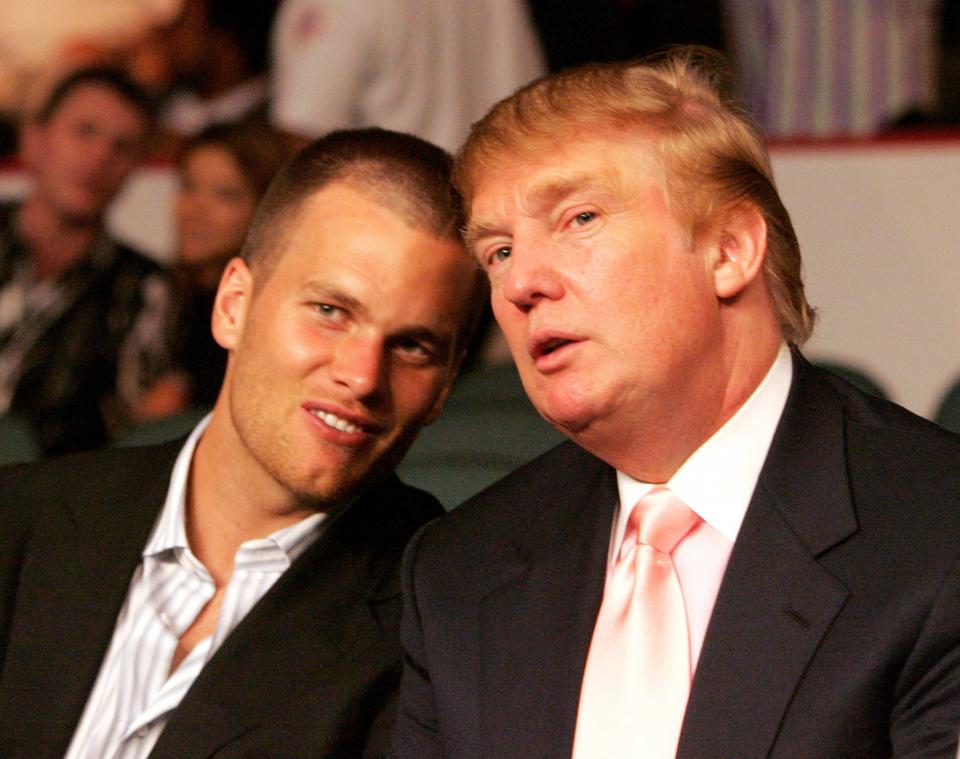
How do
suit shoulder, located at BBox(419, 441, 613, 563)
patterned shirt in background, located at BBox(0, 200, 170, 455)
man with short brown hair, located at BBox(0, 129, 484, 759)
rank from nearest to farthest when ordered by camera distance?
1. suit shoulder, located at BBox(419, 441, 613, 563)
2. man with short brown hair, located at BBox(0, 129, 484, 759)
3. patterned shirt in background, located at BBox(0, 200, 170, 455)

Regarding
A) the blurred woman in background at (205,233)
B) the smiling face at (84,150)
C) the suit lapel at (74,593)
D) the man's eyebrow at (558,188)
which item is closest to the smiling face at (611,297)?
the man's eyebrow at (558,188)

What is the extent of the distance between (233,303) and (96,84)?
267 centimetres

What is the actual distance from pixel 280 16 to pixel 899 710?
3360 millimetres

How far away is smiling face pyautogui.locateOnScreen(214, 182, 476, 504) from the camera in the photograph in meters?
1.81

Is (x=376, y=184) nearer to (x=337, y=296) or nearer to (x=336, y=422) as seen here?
(x=337, y=296)

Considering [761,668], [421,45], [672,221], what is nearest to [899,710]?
[761,668]

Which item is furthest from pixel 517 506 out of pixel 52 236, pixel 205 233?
pixel 52 236

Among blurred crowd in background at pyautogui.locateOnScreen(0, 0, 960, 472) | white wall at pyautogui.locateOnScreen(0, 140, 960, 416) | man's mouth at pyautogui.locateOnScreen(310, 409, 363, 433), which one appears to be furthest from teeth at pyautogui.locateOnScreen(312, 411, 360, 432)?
white wall at pyautogui.locateOnScreen(0, 140, 960, 416)

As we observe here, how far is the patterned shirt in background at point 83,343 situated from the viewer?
13.9 feet

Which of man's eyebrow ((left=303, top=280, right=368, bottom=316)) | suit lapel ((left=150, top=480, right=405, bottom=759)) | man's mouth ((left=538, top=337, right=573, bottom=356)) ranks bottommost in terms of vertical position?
suit lapel ((left=150, top=480, right=405, bottom=759))

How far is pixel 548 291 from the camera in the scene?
56.9 inches

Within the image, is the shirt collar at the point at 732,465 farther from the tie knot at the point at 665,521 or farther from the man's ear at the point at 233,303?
the man's ear at the point at 233,303

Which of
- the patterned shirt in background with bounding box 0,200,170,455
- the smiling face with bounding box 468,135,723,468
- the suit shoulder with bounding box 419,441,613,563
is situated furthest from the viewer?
the patterned shirt in background with bounding box 0,200,170,455

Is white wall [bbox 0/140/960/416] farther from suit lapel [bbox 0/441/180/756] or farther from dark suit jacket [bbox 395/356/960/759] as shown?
dark suit jacket [bbox 395/356/960/759]
